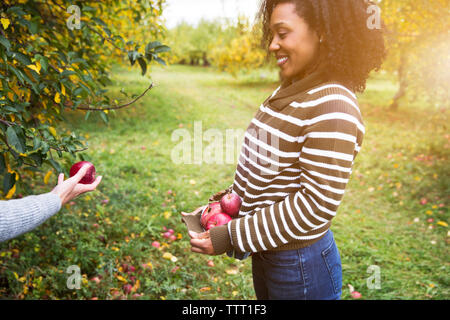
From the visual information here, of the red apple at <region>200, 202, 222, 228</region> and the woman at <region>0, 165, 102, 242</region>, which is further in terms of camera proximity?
the red apple at <region>200, 202, 222, 228</region>

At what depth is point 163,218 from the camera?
12.2 ft

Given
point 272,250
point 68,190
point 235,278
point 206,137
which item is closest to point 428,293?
point 235,278

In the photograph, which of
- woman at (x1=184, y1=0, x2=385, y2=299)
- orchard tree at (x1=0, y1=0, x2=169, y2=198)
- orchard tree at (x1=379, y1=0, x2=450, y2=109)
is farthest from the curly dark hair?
orchard tree at (x1=379, y1=0, x2=450, y2=109)

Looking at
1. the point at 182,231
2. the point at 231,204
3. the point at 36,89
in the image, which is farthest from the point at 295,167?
the point at 182,231

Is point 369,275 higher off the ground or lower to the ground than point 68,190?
lower

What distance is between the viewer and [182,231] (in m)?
3.58

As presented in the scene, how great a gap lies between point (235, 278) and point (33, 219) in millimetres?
2257

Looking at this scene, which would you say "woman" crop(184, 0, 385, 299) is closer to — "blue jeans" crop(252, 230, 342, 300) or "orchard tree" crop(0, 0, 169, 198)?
"blue jeans" crop(252, 230, 342, 300)

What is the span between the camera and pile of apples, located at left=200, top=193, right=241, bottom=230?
4.61 ft

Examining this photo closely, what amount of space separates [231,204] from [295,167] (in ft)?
1.30

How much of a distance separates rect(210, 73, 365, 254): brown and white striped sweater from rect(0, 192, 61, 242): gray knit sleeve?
61 cm

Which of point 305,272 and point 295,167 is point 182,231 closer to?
point 305,272

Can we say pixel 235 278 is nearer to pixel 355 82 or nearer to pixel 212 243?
pixel 212 243

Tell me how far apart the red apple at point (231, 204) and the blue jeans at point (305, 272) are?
0.23 metres
